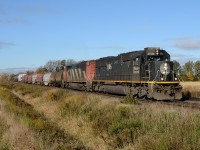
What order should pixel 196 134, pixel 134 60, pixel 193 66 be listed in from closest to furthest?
pixel 196 134
pixel 134 60
pixel 193 66

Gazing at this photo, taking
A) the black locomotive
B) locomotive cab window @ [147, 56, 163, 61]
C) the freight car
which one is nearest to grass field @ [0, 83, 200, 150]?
the black locomotive

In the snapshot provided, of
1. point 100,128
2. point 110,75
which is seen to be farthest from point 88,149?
point 110,75

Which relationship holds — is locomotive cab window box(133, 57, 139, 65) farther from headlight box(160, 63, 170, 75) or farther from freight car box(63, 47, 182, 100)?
headlight box(160, 63, 170, 75)

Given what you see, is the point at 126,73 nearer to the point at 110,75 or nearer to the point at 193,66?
the point at 110,75

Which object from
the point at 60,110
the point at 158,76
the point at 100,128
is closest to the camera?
the point at 100,128

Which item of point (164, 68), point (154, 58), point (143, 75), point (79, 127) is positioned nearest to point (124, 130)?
point (79, 127)

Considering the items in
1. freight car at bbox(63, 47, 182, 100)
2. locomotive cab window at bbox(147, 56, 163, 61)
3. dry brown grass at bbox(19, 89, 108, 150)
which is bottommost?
dry brown grass at bbox(19, 89, 108, 150)

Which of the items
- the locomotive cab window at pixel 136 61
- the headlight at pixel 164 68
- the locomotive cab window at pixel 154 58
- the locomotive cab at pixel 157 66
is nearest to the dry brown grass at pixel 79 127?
the locomotive cab at pixel 157 66

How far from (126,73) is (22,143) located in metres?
15.9

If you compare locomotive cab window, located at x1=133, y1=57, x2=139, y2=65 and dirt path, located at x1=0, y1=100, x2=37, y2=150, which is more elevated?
locomotive cab window, located at x1=133, y1=57, x2=139, y2=65

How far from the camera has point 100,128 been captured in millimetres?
13094

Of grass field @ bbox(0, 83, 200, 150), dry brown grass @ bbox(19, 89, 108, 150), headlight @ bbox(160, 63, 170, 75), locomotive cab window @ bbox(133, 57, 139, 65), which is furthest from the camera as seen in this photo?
locomotive cab window @ bbox(133, 57, 139, 65)

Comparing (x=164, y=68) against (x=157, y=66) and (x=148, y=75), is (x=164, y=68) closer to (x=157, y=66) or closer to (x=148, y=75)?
(x=157, y=66)

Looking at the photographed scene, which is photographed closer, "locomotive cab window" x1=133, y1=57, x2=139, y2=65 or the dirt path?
the dirt path
